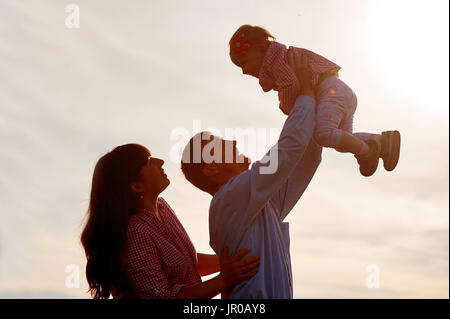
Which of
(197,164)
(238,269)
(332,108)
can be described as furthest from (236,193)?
(332,108)

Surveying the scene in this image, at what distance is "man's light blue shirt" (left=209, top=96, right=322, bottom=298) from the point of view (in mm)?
4020

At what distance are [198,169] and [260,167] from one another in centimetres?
77

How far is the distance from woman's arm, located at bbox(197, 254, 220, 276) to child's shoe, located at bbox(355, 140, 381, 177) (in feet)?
5.38

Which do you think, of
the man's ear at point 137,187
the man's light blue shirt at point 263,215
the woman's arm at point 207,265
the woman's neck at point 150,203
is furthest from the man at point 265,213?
the woman's arm at point 207,265

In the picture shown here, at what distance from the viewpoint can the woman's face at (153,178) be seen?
15.9ft

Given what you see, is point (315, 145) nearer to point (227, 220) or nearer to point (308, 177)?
point (308, 177)

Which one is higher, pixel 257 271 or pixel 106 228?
pixel 106 228

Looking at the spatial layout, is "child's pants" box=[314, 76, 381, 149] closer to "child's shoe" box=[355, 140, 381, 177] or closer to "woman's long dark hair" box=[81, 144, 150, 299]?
"child's shoe" box=[355, 140, 381, 177]

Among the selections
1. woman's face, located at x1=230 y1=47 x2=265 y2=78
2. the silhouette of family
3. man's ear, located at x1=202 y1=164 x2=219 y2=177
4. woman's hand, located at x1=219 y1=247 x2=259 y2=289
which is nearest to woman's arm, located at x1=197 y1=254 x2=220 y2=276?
the silhouette of family

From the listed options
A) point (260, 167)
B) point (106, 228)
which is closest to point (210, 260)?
point (106, 228)

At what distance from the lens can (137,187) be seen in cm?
482

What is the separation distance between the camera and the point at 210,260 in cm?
538

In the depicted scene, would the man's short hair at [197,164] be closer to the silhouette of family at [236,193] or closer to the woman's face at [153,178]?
the silhouette of family at [236,193]

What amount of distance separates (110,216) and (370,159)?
2.36 meters
